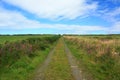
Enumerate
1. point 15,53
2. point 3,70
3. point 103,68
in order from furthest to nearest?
1. point 15,53
2. point 103,68
3. point 3,70

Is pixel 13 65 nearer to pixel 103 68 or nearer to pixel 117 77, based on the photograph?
pixel 103 68

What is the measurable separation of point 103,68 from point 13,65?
6289 mm

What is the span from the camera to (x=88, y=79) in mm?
9539

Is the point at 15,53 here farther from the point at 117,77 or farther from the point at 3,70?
the point at 117,77

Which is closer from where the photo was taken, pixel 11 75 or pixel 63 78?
pixel 63 78

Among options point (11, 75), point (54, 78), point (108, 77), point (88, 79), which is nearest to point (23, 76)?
point (11, 75)

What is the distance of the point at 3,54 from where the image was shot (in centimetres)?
1345

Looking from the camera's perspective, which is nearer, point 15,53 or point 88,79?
point 88,79

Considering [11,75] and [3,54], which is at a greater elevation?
[3,54]

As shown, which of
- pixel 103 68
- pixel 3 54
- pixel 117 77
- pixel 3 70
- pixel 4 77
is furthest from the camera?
pixel 3 54

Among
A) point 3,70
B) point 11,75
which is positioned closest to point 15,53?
point 3,70

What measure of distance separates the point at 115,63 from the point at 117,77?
8.77 feet

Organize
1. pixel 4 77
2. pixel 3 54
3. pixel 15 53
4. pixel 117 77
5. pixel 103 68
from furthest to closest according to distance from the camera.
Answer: pixel 15 53
pixel 3 54
pixel 103 68
pixel 4 77
pixel 117 77

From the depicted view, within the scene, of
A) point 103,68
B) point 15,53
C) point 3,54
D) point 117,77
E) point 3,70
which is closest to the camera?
point 117,77
